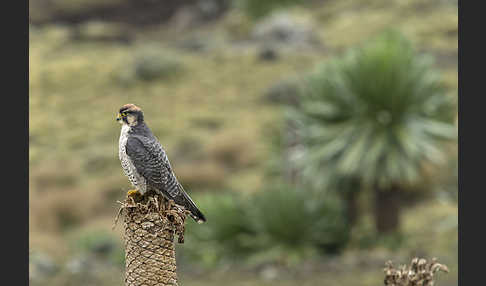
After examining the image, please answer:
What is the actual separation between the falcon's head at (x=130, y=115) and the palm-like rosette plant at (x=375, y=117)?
1428cm

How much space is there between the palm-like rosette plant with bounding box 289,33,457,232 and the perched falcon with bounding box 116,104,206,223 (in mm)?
14246

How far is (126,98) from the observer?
50.8 metres

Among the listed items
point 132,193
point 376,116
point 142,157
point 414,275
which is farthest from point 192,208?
point 376,116

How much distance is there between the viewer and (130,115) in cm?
512

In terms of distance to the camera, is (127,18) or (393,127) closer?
(393,127)

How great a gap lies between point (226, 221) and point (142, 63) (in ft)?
119

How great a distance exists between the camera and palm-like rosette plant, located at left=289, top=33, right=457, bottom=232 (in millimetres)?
19297

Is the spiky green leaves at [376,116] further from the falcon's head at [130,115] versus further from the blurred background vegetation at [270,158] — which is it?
the falcon's head at [130,115]

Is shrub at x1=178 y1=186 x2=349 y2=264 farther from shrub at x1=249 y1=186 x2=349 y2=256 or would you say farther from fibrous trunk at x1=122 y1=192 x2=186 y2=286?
fibrous trunk at x1=122 y1=192 x2=186 y2=286

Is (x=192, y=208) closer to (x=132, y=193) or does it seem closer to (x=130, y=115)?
(x=132, y=193)

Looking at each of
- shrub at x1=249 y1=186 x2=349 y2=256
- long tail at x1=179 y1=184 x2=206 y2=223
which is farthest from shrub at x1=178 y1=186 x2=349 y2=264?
long tail at x1=179 y1=184 x2=206 y2=223

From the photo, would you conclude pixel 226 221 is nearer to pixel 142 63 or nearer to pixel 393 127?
pixel 393 127

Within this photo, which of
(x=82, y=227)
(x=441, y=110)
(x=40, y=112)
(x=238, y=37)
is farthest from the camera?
(x=238, y=37)

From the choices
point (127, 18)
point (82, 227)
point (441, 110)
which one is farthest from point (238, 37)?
point (441, 110)
